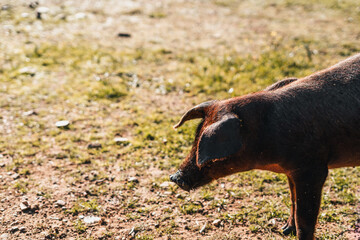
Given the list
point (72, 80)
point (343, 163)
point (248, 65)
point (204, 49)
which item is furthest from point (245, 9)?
point (343, 163)

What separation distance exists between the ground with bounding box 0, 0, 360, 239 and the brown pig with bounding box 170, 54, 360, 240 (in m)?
0.95

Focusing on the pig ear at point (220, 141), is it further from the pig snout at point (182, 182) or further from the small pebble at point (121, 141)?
the small pebble at point (121, 141)

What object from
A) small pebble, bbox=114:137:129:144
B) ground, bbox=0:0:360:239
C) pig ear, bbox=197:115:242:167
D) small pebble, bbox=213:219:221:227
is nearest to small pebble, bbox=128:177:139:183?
ground, bbox=0:0:360:239

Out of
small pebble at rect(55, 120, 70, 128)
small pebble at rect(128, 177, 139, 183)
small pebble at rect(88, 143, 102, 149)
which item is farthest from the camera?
small pebble at rect(55, 120, 70, 128)

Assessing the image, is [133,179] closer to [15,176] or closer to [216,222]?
[216,222]

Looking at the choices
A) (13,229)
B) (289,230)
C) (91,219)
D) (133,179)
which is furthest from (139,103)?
(289,230)

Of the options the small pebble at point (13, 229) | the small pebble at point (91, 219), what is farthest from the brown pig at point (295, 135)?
the small pebble at point (13, 229)

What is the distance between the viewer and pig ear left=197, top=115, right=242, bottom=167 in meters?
3.50

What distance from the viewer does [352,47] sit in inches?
376

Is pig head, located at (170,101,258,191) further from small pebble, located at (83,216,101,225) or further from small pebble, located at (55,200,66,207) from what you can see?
small pebble, located at (55,200,66,207)

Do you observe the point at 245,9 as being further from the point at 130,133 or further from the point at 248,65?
the point at 130,133

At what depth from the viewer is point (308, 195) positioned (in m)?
3.61

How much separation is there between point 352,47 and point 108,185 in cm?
713

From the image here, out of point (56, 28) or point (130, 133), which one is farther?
point (56, 28)
